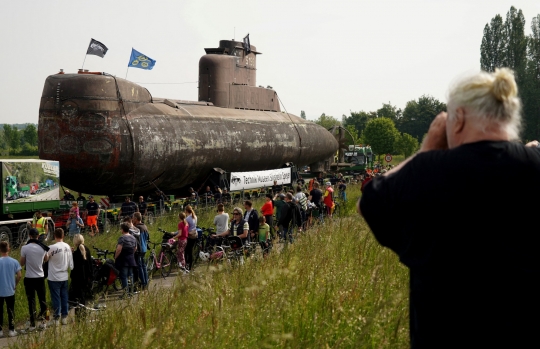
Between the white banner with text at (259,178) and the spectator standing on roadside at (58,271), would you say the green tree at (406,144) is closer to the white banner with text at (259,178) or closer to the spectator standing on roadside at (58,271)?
the white banner with text at (259,178)

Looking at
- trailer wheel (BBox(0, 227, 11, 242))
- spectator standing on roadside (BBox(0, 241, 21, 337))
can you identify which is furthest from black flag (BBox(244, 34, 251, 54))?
spectator standing on roadside (BBox(0, 241, 21, 337))

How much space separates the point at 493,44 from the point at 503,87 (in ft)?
254

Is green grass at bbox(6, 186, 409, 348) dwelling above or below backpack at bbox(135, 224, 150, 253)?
above

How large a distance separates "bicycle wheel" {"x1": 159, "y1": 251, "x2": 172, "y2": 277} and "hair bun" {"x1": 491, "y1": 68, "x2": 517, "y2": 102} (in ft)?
42.7

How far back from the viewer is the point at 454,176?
265 centimetres

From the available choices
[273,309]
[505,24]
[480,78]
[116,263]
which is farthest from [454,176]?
[505,24]

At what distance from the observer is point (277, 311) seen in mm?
5359

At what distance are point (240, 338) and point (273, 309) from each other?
12.7 inches

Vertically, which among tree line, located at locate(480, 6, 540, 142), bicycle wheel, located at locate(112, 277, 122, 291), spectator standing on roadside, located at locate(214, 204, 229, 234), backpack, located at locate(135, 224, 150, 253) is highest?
tree line, located at locate(480, 6, 540, 142)

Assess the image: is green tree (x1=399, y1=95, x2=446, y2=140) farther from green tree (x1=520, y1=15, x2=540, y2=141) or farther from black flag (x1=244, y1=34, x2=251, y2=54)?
black flag (x1=244, y1=34, x2=251, y2=54)

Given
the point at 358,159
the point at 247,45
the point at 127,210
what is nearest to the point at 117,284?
the point at 127,210

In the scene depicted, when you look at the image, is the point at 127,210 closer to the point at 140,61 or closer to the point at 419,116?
the point at 140,61

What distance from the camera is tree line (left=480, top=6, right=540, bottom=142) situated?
74.4m

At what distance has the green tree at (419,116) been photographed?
114m
